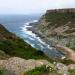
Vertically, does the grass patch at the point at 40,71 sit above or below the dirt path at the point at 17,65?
above

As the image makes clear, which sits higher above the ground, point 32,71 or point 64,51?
point 32,71

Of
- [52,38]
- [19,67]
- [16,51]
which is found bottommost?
[52,38]

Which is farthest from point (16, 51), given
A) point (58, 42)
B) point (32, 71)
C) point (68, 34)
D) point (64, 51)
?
point (68, 34)

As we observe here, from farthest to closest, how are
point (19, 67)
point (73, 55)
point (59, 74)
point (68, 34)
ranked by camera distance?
1. point (68, 34)
2. point (73, 55)
3. point (19, 67)
4. point (59, 74)

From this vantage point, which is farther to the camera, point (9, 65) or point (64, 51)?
point (64, 51)

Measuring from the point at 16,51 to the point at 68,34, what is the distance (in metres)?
106

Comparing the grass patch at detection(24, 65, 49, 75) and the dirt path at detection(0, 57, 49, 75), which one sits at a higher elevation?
the grass patch at detection(24, 65, 49, 75)

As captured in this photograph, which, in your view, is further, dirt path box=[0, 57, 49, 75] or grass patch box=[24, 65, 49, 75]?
dirt path box=[0, 57, 49, 75]

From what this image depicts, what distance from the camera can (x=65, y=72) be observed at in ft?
49.1

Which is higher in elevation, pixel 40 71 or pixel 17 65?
pixel 40 71

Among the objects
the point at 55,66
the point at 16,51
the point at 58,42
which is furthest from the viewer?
the point at 58,42

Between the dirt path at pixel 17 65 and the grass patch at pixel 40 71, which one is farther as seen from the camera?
the dirt path at pixel 17 65

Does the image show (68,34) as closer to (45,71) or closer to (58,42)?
(58,42)

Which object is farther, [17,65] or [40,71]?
[17,65]
